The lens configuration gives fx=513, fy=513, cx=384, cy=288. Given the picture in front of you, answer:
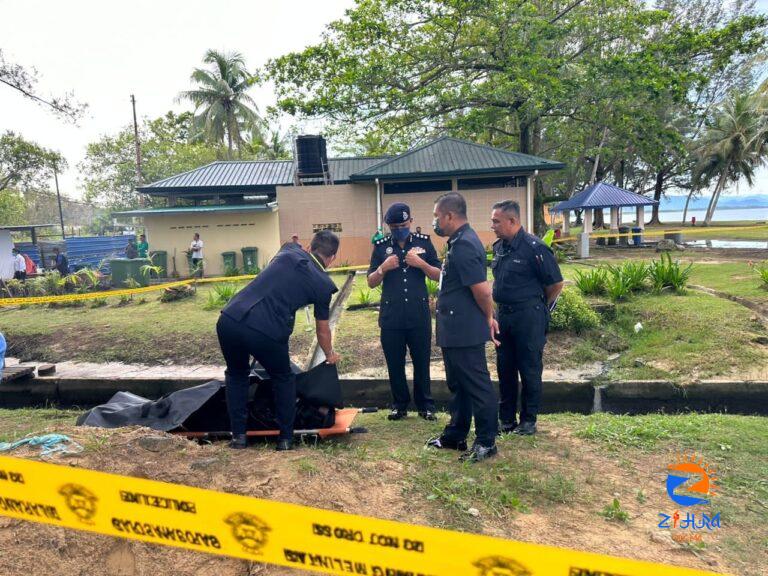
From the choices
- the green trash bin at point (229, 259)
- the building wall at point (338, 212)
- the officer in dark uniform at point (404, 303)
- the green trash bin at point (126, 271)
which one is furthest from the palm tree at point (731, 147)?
the officer in dark uniform at point (404, 303)

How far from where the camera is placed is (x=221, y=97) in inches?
1196

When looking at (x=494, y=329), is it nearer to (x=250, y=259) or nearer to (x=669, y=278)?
(x=669, y=278)

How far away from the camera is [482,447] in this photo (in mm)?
3508

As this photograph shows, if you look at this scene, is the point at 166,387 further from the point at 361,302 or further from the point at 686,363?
the point at 686,363

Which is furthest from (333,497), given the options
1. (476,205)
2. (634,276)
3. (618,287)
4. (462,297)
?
(476,205)

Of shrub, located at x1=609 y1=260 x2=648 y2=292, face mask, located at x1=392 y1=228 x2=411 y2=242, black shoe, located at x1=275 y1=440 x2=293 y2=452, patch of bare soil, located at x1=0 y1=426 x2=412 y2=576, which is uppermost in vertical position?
face mask, located at x1=392 y1=228 x2=411 y2=242

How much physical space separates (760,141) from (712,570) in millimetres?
37137

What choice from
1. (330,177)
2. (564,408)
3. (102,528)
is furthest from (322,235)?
(330,177)

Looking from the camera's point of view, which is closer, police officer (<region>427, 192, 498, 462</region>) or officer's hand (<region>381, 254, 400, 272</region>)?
police officer (<region>427, 192, 498, 462</region>)

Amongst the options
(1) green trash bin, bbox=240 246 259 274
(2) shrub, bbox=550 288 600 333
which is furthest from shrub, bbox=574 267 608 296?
(1) green trash bin, bbox=240 246 259 274

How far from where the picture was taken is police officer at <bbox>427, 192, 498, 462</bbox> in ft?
11.5

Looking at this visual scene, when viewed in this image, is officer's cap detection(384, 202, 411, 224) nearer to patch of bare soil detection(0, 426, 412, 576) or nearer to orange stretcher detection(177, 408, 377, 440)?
orange stretcher detection(177, 408, 377, 440)

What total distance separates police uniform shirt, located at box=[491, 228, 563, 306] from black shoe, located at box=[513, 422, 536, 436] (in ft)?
3.17

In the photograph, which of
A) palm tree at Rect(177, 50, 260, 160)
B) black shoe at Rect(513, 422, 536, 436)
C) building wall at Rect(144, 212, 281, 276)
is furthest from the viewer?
palm tree at Rect(177, 50, 260, 160)
